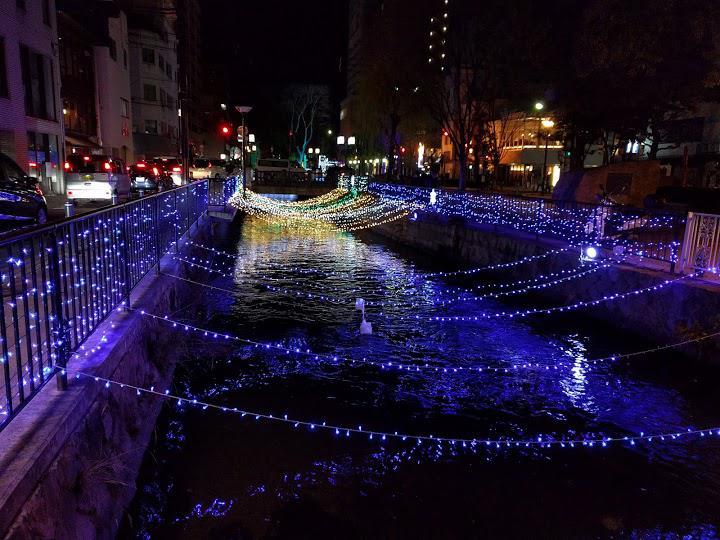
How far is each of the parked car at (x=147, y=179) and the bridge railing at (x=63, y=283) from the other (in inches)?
691

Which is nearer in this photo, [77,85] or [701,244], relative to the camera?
[701,244]

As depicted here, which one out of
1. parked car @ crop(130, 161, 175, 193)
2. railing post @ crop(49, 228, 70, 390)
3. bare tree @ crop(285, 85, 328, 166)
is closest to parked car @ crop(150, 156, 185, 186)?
parked car @ crop(130, 161, 175, 193)

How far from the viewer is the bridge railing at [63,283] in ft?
12.4

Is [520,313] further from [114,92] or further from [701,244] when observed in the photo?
[114,92]

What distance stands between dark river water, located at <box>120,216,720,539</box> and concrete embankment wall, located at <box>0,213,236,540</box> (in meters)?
0.46

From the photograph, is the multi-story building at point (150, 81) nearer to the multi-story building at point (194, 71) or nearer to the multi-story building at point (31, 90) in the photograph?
the multi-story building at point (194, 71)

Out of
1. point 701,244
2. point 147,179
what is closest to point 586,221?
point 701,244

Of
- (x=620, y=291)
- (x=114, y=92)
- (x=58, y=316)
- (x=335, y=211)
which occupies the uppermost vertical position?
(x=114, y=92)

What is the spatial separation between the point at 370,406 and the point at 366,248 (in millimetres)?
14897

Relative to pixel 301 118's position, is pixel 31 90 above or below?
below

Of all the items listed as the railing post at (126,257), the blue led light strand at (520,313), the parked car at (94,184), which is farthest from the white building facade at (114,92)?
the railing post at (126,257)

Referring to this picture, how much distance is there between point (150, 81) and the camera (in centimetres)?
4628

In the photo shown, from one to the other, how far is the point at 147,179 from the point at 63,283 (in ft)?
72.5

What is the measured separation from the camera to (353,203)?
106 feet
